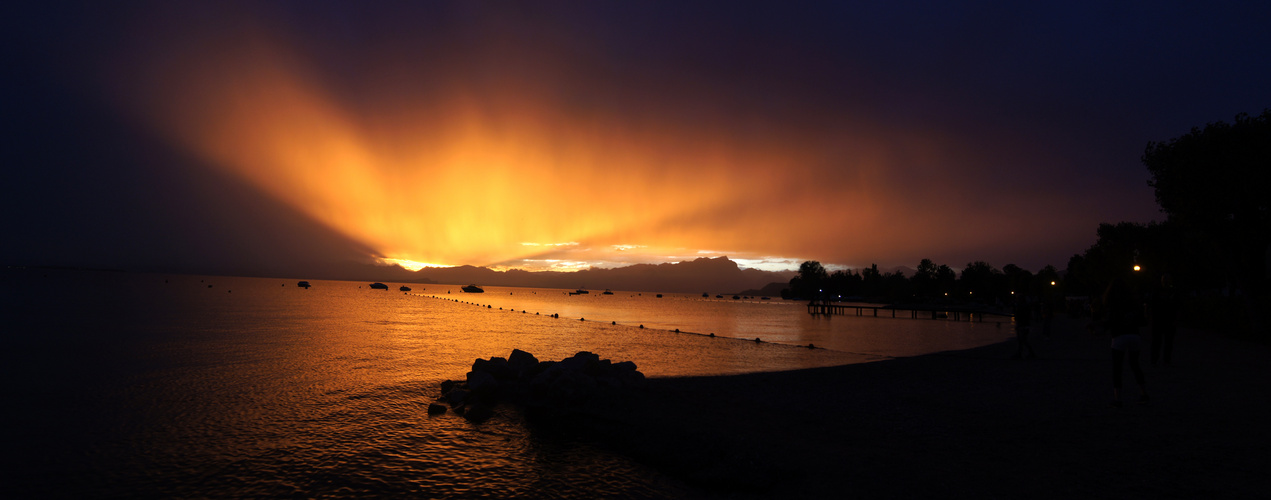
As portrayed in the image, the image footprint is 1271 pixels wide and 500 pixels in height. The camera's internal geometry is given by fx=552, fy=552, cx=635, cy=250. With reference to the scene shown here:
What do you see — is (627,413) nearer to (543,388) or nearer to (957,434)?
(543,388)

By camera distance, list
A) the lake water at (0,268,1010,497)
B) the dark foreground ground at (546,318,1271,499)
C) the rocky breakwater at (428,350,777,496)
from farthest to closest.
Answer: the lake water at (0,268,1010,497) < the rocky breakwater at (428,350,777,496) < the dark foreground ground at (546,318,1271,499)

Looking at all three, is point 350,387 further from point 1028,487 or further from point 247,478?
point 1028,487

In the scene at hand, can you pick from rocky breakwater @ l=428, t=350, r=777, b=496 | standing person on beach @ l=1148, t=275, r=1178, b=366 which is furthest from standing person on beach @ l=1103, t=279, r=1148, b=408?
standing person on beach @ l=1148, t=275, r=1178, b=366

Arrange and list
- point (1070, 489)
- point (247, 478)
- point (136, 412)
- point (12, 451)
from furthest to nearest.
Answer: point (136, 412)
point (12, 451)
point (247, 478)
point (1070, 489)

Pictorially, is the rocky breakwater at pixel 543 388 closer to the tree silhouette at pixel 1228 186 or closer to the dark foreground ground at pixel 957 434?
the dark foreground ground at pixel 957 434

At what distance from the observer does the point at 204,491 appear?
8047 mm

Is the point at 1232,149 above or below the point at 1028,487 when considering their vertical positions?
above

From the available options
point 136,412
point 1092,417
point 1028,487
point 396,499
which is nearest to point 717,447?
point 1028,487

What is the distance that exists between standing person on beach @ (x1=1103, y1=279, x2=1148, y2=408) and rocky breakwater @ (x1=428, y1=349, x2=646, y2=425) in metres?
10.1

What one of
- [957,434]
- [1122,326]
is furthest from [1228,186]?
[957,434]

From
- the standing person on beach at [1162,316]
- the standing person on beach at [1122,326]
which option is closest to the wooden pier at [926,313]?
the standing person on beach at [1162,316]

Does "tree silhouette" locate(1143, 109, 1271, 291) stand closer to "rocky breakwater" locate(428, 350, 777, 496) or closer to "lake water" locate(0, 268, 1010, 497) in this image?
"lake water" locate(0, 268, 1010, 497)

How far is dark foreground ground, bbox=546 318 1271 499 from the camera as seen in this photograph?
7.22m

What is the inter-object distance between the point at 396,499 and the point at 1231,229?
124ft
